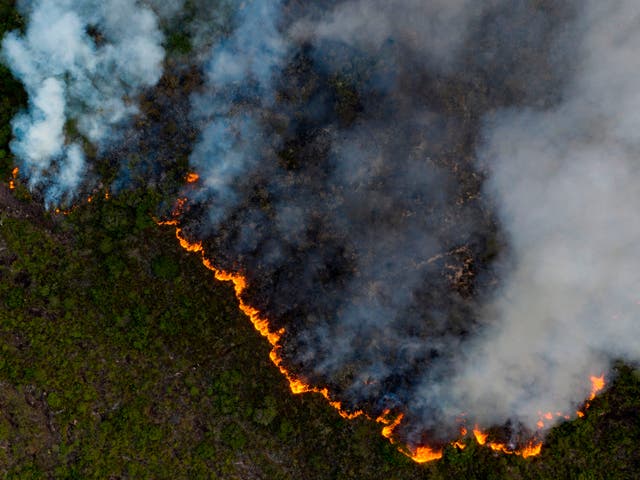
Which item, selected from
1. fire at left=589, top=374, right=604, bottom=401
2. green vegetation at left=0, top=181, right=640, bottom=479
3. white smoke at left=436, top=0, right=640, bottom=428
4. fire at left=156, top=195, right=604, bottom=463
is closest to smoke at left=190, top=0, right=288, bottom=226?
fire at left=156, top=195, right=604, bottom=463

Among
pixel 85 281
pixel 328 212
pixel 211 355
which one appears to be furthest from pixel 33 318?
pixel 328 212

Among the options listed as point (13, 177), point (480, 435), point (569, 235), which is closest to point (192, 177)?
point (13, 177)

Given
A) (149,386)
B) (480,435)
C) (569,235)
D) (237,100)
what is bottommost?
(149,386)

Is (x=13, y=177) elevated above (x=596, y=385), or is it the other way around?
(x=596, y=385)

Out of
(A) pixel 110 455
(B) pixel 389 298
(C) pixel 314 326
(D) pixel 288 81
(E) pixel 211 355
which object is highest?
(D) pixel 288 81

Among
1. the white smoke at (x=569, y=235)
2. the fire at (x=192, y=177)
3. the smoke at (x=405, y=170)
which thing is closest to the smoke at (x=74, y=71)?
the smoke at (x=405, y=170)

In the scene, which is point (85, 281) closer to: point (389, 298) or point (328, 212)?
point (328, 212)

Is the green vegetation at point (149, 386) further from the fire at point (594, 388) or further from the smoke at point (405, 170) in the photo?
the smoke at point (405, 170)

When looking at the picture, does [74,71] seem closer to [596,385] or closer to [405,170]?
[405,170]
